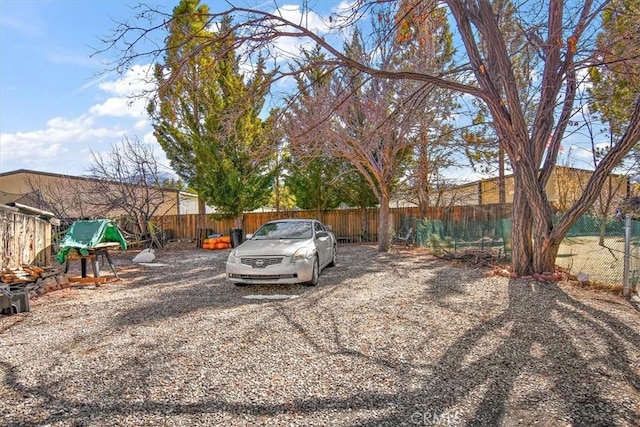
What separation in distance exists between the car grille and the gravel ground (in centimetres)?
67

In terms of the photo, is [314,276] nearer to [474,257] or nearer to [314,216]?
[474,257]

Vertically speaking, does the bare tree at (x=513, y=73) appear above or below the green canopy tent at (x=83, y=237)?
above

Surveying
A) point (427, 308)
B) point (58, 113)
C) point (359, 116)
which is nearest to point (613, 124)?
point (359, 116)

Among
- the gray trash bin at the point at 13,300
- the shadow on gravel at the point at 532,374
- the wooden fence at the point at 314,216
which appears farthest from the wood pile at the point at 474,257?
the gray trash bin at the point at 13,300

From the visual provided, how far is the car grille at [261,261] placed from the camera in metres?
6.99

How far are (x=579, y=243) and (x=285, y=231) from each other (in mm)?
7926

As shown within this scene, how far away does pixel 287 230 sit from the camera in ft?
27.8

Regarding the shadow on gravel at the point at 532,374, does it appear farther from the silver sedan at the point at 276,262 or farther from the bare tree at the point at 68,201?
the bare tree at the point at 68,201

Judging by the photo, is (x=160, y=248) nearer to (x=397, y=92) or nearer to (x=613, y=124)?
(x=397, y=92)

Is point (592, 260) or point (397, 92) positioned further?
point (397, 92)

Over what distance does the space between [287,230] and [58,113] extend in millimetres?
5790

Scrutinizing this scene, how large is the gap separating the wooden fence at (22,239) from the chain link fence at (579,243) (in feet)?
36.5

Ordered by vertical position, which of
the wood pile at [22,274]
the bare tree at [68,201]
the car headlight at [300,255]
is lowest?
the wood pile at [22,274]

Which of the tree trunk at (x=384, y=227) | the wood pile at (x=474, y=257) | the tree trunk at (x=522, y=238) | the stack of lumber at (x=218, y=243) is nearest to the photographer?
the tree trunk at (x=522, y=238)
